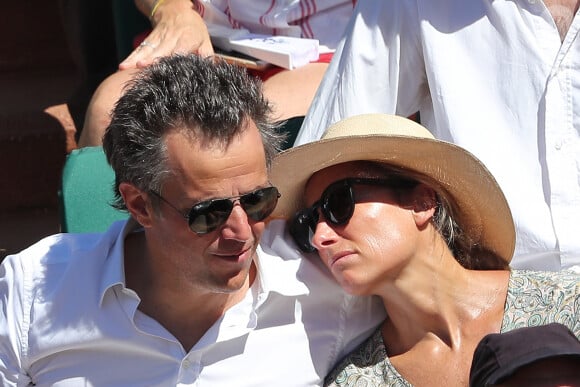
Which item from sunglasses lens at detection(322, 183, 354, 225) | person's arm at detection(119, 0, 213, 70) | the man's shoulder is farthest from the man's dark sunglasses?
person's arm at detection(119, 0, 213, 70)

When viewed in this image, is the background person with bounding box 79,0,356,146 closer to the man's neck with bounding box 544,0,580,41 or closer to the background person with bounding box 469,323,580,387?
the man's neck with bounding box 544,0,580,41

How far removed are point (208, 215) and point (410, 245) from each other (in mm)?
474

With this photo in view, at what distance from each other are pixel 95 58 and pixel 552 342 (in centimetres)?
329

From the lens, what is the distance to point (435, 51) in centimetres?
286

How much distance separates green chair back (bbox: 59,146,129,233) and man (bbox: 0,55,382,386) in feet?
1.48

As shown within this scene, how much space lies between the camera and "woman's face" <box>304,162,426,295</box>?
238 centimetres

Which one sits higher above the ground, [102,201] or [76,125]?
[102,201]

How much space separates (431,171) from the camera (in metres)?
2.48

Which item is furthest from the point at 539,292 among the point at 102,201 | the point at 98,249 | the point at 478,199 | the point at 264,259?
the point at 102,201

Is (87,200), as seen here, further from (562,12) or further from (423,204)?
(562,12)

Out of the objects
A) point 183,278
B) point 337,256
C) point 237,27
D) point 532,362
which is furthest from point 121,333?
point 237,27

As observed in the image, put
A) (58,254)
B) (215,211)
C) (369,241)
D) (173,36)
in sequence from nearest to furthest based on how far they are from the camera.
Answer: (215,211) < (369,241) < (58,254) < (173,36)

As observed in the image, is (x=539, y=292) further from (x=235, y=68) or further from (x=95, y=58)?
(x=95, y=58)

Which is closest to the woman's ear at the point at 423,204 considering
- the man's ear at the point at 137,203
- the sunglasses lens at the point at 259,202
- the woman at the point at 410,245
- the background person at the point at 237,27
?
the woman at the point at 410,245
